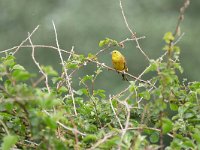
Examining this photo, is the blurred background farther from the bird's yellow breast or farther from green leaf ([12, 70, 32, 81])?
green leaf ([12, 70, 32, 81])

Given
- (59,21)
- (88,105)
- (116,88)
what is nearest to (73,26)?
(59,21)

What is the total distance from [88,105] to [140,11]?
28.2ft

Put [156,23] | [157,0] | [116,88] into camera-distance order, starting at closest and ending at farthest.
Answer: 1. [116,88]
2. [156,23]
3. [157,0]

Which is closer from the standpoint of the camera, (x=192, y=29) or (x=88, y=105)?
(x=88, y=105)

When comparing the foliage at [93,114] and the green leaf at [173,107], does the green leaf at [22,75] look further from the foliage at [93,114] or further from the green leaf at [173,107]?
the green leaf at [173,107]

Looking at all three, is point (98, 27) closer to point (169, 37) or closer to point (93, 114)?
point (93, 114)

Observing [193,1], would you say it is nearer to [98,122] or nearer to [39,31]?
[39,31]

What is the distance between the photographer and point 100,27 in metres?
10.4

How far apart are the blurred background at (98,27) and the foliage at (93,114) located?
22.9 feet

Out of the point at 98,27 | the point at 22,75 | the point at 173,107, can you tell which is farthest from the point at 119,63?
the point at 98,27

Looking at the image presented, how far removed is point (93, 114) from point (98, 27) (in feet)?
26.9

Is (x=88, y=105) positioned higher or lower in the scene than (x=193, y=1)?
lower

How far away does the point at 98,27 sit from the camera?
1038 centimetres

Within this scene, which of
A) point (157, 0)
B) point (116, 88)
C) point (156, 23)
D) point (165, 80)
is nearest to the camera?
point (165, 80)
